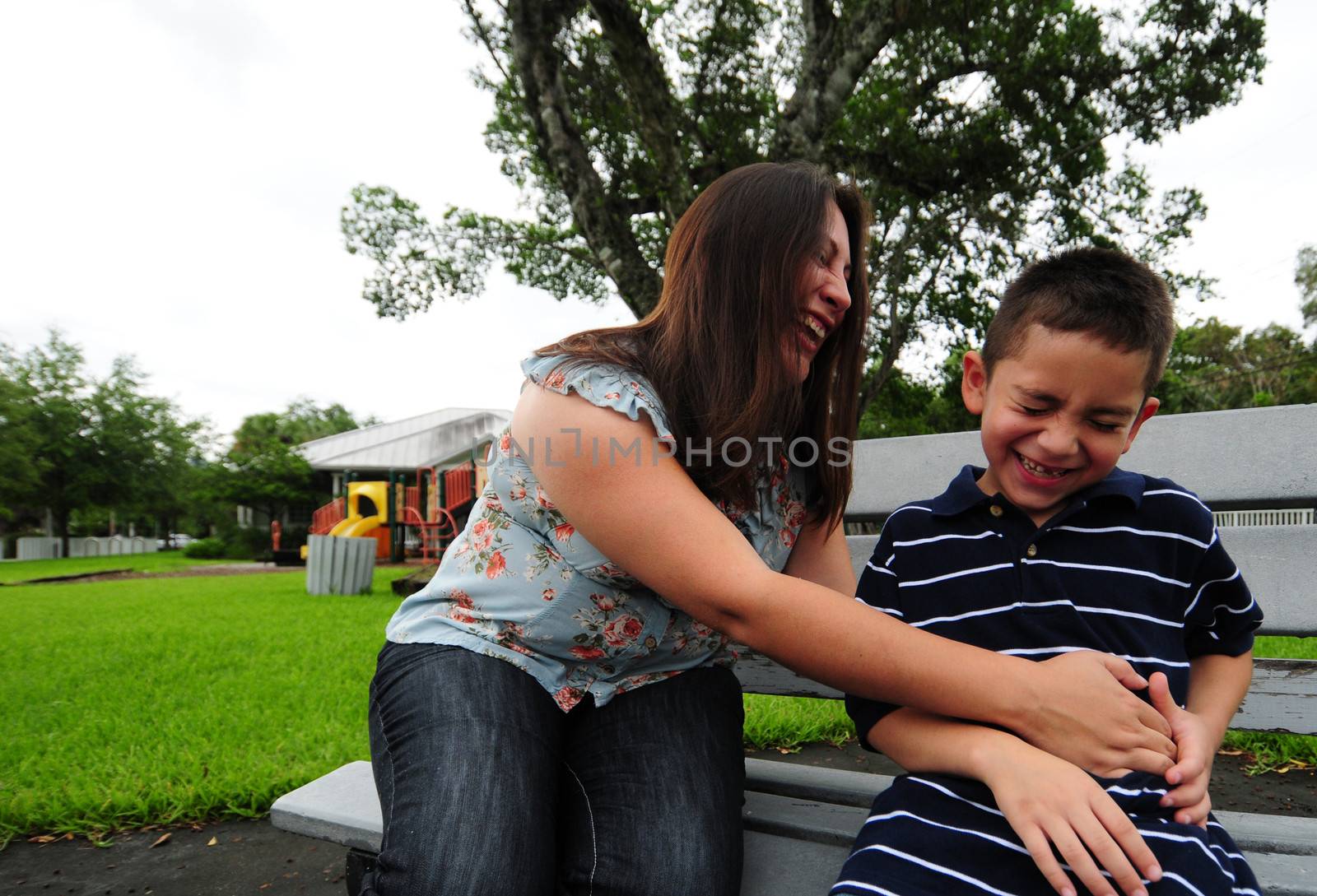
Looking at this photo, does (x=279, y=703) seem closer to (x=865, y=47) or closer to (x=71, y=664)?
(x=71, y=664)

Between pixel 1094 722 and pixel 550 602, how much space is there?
0.81m

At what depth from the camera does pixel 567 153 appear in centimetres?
554

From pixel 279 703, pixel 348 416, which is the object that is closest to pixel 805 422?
pixel 279 703

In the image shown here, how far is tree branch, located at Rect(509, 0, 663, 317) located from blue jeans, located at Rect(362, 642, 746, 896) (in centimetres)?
439

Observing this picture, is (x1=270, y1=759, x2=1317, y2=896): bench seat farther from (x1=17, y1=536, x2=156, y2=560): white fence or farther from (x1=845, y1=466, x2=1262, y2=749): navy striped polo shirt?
(x1=17, y1=536, x2=156, y2=560): white fence

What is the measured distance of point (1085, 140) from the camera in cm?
809

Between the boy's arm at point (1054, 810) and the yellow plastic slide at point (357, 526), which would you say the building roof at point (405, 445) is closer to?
the yellow plastic slide at point (357, 526)

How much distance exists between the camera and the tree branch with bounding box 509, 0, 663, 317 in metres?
5.36

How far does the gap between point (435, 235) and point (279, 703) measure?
22.6 ft

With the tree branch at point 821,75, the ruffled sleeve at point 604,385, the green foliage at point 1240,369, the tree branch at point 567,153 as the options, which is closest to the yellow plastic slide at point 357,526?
the tree branch at point 567,153

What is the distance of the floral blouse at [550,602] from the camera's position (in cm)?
135

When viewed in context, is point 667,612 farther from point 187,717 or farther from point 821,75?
point 821,75

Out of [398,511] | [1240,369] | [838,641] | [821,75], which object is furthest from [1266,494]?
[1240,369]

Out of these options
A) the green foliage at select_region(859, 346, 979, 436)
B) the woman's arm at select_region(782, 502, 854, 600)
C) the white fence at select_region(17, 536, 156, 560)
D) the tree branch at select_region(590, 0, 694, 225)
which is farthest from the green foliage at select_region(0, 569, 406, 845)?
the white fence at select_region(17, 536, 156, 560)
